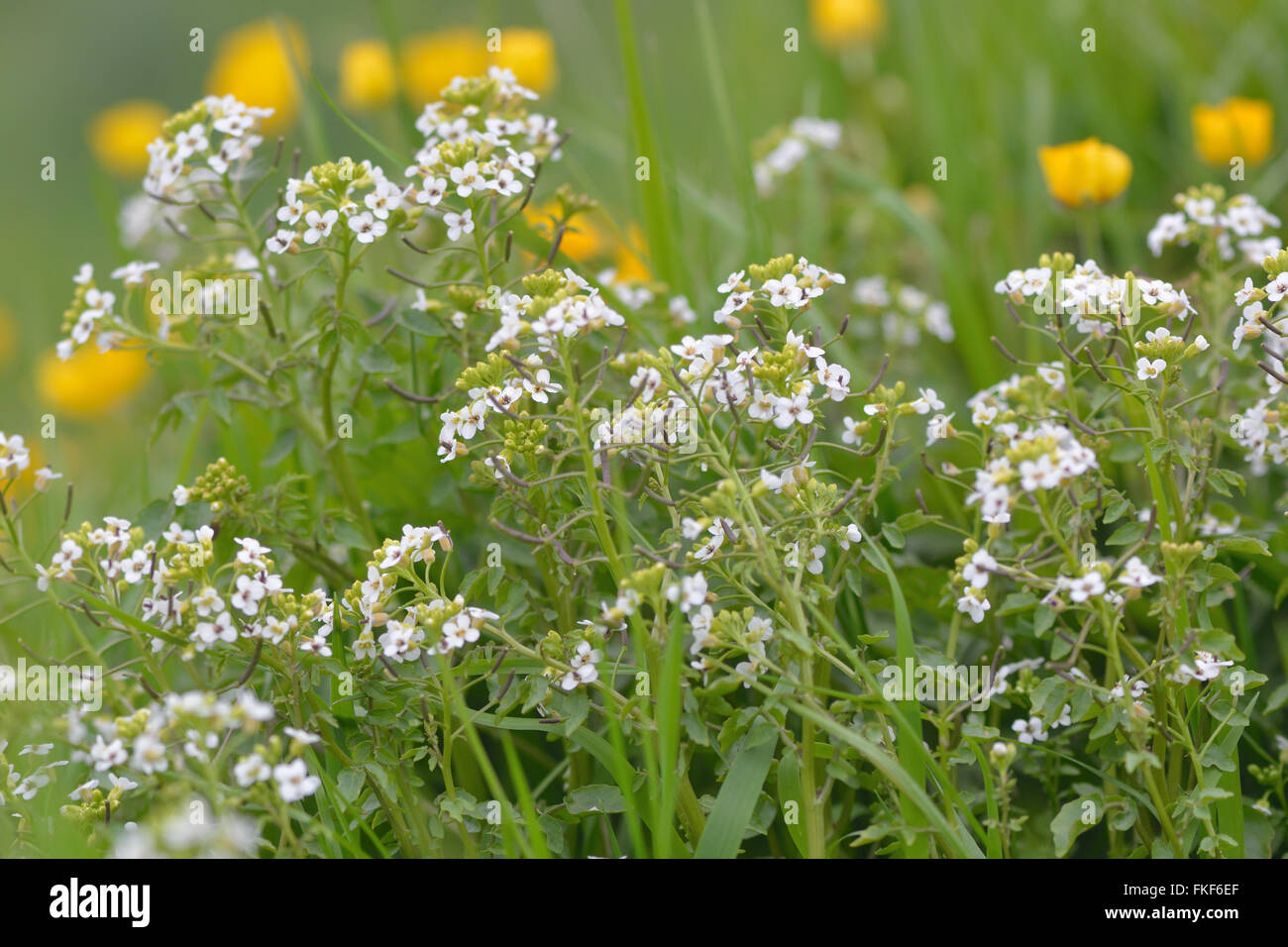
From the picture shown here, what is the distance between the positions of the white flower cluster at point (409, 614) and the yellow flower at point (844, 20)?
269 centimetres

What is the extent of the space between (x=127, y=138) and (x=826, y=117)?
2252 mm

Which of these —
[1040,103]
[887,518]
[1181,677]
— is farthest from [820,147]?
[1181,677]

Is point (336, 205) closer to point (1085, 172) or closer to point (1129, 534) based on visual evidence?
point (1129, 534)

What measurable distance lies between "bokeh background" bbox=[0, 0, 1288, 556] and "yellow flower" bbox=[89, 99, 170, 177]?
13mm

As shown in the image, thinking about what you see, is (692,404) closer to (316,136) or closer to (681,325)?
(681,325)

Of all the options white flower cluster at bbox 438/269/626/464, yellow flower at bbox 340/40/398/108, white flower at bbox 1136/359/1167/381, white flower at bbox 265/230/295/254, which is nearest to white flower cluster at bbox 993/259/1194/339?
white flower at bbox 1136/359/1167/381

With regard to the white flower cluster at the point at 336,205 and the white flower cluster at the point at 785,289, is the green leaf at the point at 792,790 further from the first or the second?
the white flower cluster at the point at 336,205

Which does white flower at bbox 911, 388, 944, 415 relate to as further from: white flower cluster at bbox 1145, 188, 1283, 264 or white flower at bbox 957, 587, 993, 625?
white flower cluster at bbox 1145, 188, 1283, 264

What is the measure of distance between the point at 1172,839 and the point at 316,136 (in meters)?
1.96

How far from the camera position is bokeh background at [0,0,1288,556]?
8.24 feet

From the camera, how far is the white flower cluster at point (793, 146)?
8.61 ft

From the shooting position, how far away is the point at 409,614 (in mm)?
1451

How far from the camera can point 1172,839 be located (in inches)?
56.9

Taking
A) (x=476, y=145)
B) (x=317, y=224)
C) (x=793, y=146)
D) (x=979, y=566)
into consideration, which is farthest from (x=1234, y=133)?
(x=317, y=224)
